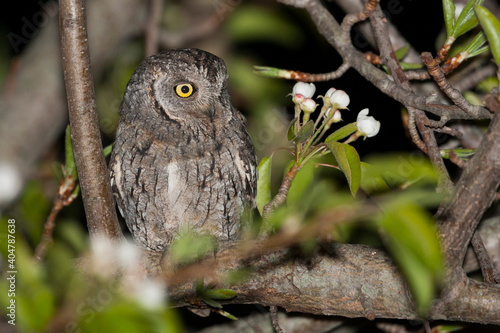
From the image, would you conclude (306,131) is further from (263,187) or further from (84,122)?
(84,122)

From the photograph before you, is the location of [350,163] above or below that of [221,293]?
above

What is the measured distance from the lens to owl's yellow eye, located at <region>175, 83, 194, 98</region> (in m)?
1.94

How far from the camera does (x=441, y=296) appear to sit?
1.28 m

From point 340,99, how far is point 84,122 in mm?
707

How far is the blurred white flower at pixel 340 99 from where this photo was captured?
4.35 ft

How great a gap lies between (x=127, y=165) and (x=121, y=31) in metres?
0.65

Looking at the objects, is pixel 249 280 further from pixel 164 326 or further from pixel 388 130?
pixel 388 130

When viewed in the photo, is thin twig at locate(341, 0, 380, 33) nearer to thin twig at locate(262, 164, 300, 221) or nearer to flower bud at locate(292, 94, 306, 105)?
flower bud at locate(292, 94, 306, 105)

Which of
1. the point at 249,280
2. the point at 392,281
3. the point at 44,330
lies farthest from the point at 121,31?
the point at 44,330

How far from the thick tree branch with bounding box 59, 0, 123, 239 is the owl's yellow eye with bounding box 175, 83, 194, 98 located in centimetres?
59

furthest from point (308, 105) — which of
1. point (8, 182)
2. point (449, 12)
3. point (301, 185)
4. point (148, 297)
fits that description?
point (8, 182)

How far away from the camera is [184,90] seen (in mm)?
1951

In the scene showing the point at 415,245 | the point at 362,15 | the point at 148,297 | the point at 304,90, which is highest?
the point at 362,15

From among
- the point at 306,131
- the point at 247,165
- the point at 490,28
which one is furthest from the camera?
the point at 247,165
